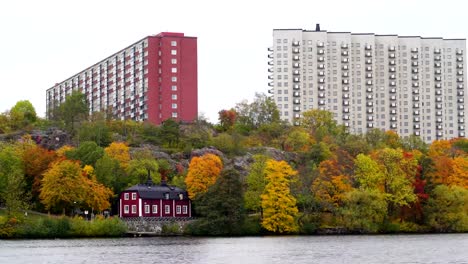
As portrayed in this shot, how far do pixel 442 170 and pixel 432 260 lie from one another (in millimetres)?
62514

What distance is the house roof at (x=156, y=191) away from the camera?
382 ft

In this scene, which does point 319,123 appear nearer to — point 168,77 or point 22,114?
point 168,77

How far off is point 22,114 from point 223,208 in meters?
83.9

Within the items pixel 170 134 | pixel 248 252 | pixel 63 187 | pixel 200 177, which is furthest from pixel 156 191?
pixel 248 252

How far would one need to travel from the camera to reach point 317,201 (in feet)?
367

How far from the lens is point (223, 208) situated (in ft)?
343

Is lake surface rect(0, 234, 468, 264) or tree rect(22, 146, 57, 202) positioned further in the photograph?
tree rect(22, 146, 57, 202)

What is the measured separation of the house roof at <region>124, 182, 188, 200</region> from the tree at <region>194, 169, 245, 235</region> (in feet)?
40.3

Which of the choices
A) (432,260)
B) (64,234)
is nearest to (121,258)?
(432,260)

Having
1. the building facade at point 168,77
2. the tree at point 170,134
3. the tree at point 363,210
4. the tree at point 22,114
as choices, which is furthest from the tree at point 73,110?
the tree at point 363,210

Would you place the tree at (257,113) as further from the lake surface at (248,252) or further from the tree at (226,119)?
the lake surface at (248,252)

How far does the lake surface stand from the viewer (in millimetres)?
64250

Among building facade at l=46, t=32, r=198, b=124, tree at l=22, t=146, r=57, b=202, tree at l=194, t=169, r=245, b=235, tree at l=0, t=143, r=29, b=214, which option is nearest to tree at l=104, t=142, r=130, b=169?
tree at l=22, t=146, r=57, b=202

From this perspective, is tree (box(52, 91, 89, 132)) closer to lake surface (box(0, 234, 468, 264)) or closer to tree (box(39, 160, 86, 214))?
tree (box(39, 160, 86, 214))
